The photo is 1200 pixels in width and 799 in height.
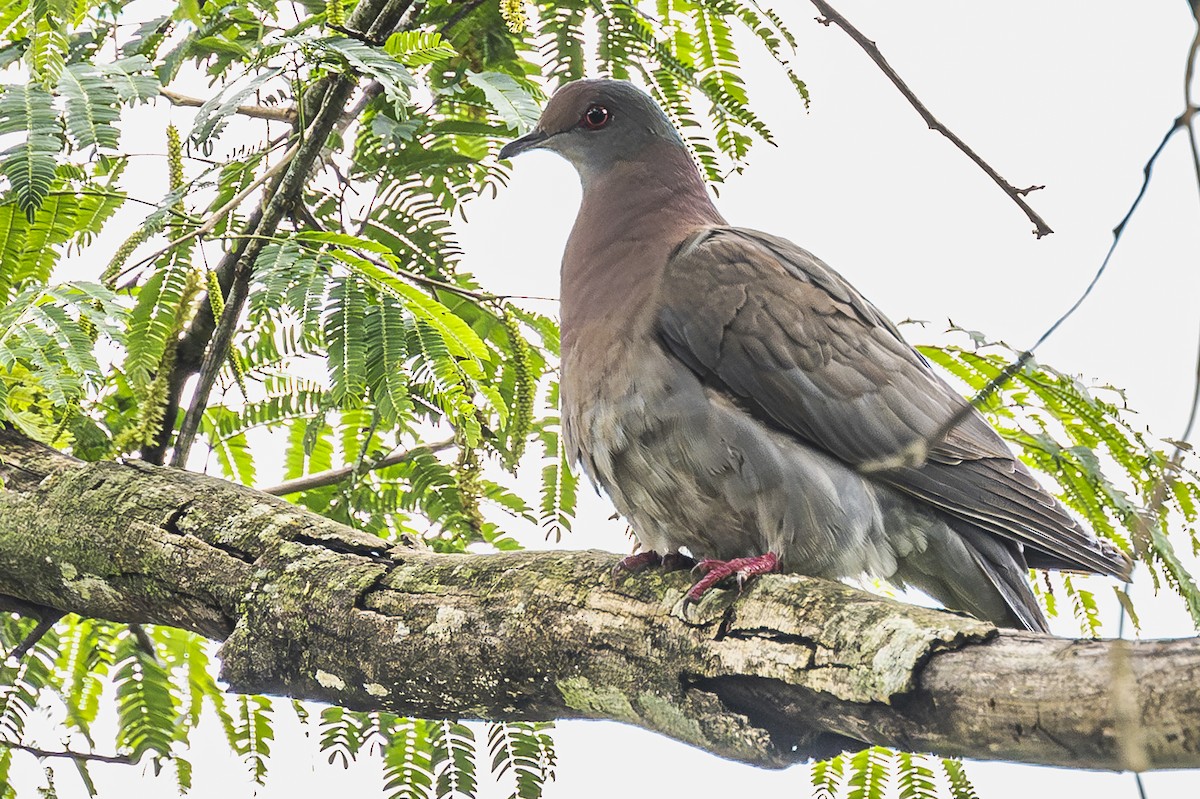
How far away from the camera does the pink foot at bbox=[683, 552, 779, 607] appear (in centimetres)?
246

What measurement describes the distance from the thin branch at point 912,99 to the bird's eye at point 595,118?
1215 millimetres

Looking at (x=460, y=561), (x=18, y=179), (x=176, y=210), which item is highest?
(x=176, y=210)

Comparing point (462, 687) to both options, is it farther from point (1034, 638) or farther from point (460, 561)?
point (1034, 638)

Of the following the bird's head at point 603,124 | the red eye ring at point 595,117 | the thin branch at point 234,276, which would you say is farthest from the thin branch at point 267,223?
the red eye ring at point 595,117

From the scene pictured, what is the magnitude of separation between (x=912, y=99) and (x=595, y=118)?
4.51 feet

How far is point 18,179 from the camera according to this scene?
8.11 feet

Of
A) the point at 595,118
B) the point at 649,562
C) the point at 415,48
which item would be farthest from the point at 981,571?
the point at 415,48

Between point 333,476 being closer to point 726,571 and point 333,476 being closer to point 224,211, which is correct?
point 224,211

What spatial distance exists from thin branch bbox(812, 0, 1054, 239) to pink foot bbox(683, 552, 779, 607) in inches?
37.7

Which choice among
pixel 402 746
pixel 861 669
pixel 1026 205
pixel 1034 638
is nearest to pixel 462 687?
pixel 402 746

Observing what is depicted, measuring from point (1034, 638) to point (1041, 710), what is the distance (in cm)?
14

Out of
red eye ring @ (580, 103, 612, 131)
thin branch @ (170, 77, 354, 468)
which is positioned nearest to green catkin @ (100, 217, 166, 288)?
thin branch @ (170, 77, 354, 468)

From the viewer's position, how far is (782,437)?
10.00 ft

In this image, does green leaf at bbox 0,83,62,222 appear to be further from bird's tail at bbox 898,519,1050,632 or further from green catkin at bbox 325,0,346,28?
bird's tail at bbox 898,519,1050,632
